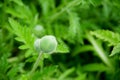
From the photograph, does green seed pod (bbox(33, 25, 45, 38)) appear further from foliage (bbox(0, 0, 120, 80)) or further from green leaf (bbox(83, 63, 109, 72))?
green leaf (bbox(83, 63, 109, 72))

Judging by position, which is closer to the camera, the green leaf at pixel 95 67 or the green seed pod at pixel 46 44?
the green seed pod at pixel 46 44

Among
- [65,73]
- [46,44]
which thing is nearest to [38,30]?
[65,73]

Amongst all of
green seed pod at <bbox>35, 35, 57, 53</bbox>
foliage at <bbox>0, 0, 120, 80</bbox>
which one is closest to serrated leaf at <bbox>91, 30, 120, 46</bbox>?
foliage at <bbox>0, 0, 120, 80</bbox>

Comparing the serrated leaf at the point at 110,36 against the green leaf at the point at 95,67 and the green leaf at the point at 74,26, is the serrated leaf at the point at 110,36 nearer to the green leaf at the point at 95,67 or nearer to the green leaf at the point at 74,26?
the green leaf at the point at 74,26

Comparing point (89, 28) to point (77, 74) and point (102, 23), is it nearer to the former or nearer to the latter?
point (102, 23)

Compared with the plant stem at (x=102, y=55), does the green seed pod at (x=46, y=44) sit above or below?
above

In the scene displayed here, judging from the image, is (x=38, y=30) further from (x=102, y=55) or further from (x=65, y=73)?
(x=102, y=55)

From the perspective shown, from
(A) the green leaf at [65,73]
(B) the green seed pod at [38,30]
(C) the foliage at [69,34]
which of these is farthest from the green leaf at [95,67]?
(B) the green seed pod at [38,30]

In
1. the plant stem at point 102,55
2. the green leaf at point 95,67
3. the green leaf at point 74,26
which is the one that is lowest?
the green leaf at point 95,67

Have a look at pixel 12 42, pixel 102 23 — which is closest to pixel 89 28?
pixel 102 23

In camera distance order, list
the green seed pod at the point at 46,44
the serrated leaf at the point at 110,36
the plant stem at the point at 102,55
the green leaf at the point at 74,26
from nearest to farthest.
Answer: the green seed pod at the point at 46,44 < the serrated leaf at the point at 110,36 < the green leaf at the point at 74,26 < the plant stem at the point at 102,55

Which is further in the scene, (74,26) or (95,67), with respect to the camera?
(95,67)
